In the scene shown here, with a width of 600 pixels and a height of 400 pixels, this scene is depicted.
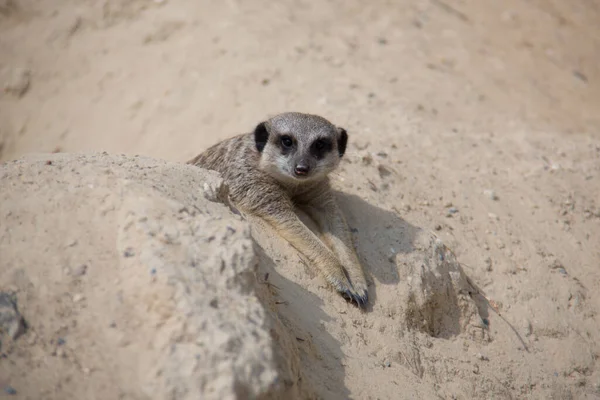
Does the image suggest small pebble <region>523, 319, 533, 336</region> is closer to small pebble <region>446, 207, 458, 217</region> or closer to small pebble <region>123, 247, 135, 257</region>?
small pebble <region>446, 207, 458, 217</region>

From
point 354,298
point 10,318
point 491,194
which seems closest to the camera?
point 10,318

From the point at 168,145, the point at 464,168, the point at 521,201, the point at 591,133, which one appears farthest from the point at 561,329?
the point at 168,145

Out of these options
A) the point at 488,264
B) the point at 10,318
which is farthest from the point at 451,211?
the point at 10,318

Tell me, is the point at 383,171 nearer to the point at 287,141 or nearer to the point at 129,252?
the point at 287,141

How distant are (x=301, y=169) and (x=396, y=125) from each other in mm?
2332

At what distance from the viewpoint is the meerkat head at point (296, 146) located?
408cm

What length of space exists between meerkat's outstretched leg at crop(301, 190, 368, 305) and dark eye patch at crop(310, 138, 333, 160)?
347mm

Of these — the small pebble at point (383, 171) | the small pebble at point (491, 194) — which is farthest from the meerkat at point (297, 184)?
the small pebble at point (491, 194)

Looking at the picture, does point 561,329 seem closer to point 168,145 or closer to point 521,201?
point 521,201

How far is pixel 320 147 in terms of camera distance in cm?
418

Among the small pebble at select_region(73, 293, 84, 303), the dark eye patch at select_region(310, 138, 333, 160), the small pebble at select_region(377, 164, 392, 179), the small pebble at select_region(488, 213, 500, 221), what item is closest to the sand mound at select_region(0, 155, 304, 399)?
the small pebble at select_region(73, 293, 84, 303)

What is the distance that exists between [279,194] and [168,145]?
2689 mm

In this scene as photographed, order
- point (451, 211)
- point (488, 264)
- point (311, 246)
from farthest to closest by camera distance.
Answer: point (451, 211) → point (488, 264) → point (311, 246)

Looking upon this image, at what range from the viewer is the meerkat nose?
393 centimetres
